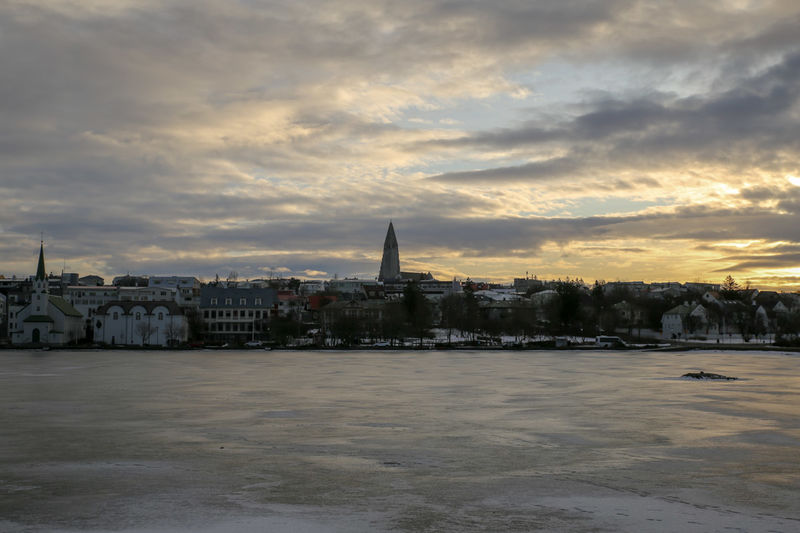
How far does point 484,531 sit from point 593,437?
9930 mm

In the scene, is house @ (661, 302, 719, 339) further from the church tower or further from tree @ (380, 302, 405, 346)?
the church tower

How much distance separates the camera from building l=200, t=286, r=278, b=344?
325 feet

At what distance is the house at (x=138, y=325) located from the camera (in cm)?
8900

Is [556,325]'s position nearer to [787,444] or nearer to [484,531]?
[787,444]

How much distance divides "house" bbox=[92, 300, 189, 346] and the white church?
11.6 feet

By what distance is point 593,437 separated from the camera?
2084cm

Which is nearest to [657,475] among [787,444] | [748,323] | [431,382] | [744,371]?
[787,444]

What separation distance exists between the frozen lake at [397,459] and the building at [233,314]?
6465 centimetres

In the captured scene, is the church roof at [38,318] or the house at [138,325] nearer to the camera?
the church roof at [38,318]

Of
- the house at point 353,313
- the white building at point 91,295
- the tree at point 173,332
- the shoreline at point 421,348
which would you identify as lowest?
the shoreline at point 421,348

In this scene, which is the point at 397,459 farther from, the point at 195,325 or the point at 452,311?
the point at 452,311

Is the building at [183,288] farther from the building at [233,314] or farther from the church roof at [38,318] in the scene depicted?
the church roof at [38,318]

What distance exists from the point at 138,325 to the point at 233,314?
13396 millimetres

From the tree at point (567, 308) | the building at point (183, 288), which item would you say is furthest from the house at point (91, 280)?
the tree at point (567, 308)
